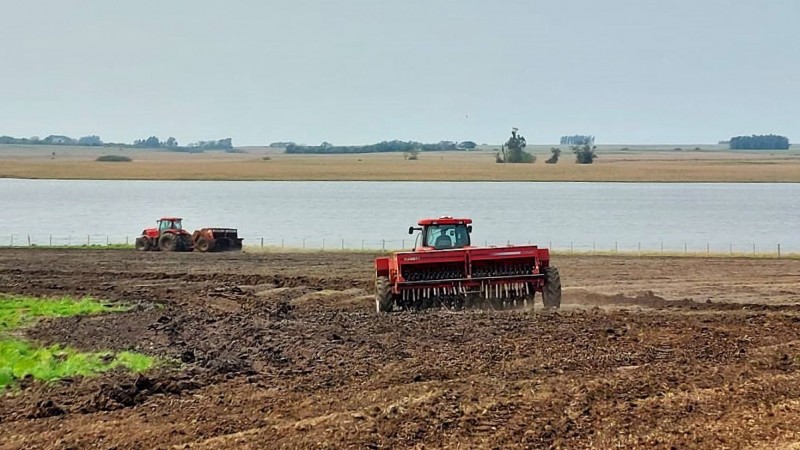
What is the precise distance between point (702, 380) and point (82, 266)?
2760 centimetres

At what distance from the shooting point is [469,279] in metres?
20.6

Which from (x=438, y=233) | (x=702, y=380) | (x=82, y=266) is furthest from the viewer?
(x=82, y=266)

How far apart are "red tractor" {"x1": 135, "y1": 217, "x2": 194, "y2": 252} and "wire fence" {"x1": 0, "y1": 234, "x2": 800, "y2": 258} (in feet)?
11.4

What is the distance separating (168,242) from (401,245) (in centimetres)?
1100

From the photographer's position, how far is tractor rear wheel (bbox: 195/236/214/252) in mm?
45438

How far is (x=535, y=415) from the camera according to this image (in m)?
10.6

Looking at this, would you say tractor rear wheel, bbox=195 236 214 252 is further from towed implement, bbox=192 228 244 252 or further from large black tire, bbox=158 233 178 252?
large black tire, bbox=158 233 178 252

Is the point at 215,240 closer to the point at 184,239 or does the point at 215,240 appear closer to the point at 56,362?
the point at 184,239

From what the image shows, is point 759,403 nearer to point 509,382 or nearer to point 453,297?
point 509,382

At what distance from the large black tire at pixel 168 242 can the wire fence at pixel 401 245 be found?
427cm

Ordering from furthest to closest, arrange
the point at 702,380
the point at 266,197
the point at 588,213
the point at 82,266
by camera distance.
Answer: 1. the point at 266,197
2. the point at 588,213
3. the point at 82,266
4. the point at 702,380

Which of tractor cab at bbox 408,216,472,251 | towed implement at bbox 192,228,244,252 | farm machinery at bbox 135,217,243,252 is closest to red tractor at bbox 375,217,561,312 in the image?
tractor cab at bbox 408,216,472,251

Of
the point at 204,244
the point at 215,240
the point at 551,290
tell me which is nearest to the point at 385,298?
the point at 551,290

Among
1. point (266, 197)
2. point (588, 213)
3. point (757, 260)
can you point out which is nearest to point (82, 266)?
point (757, 260)
